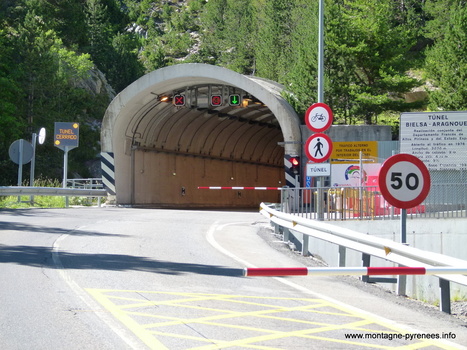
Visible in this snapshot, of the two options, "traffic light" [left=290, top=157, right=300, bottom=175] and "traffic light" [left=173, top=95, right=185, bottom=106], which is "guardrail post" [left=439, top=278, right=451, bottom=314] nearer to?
"traffic light" [left=290, top=157, right=300, bottom=175]

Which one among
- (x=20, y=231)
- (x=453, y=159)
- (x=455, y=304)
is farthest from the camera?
(x=453, y=159)

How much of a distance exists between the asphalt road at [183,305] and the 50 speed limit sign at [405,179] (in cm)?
135

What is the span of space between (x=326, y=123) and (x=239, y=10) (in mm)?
112741

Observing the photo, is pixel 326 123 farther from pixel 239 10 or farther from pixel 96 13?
pixel 239 10

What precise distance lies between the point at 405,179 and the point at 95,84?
6015 cm

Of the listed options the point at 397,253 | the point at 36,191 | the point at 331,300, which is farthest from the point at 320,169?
the point at 36,191

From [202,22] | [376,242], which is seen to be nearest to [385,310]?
[376,242]

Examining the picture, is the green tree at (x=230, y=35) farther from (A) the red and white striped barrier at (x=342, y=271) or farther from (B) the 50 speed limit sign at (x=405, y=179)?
(A) the red and white striped barrier at (x=342, y=271)

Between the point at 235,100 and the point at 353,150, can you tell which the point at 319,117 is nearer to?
the point at 353,150

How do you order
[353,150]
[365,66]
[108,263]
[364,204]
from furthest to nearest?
[365,66] < [353,150] < [364,204] < [108,263]

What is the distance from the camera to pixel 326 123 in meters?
15.7

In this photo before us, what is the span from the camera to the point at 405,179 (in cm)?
947

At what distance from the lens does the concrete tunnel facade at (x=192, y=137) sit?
28803mm

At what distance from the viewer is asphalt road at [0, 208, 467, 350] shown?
Result: 6469mm
